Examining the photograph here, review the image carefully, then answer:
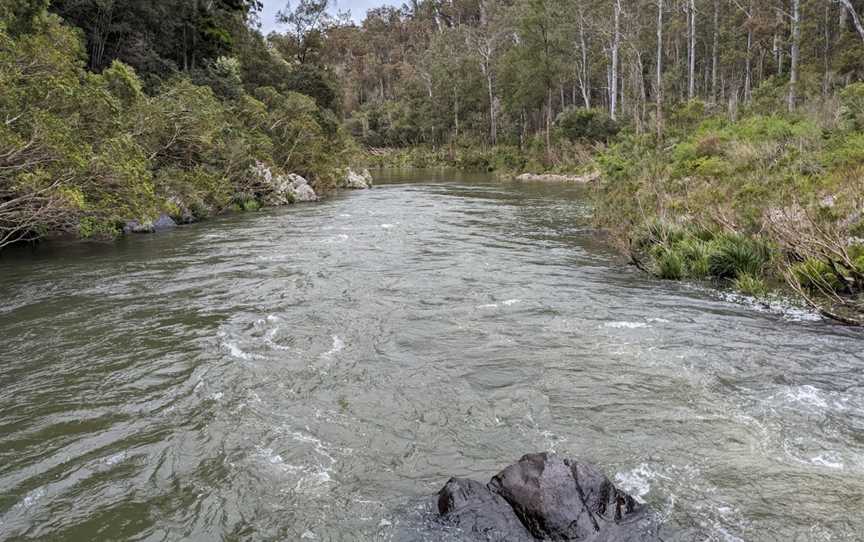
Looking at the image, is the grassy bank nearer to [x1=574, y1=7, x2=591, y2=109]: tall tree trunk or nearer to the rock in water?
the rock in water

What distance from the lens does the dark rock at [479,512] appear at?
459cm

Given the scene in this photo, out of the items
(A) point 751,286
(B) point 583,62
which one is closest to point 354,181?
(B) point 583,62

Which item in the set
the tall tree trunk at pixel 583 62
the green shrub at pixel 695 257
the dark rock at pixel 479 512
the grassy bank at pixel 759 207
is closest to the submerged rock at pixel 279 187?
the grassy bank at pixel 759 207

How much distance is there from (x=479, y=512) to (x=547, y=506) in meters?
0.53

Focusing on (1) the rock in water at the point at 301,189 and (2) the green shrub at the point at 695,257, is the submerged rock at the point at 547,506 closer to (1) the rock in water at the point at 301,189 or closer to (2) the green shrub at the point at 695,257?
(2) the green shrub at the point at 695,257

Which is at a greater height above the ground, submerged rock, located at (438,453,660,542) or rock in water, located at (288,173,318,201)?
rock in water, located at (288,173,318,201)

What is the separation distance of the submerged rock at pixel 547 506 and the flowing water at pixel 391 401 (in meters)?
0.28

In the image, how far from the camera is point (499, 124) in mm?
73938

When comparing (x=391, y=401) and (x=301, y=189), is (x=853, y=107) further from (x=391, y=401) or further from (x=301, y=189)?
(x=301, y=189)

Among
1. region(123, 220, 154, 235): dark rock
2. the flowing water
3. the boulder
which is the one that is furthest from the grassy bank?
the boulder

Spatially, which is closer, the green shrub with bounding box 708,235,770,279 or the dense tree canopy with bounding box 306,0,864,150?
the green shrub with bounding box 708,235,770,279

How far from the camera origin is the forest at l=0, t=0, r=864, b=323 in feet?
41.0

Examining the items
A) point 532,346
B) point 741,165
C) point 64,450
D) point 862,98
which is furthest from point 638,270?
point 862,98

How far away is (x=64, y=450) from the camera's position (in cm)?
617
